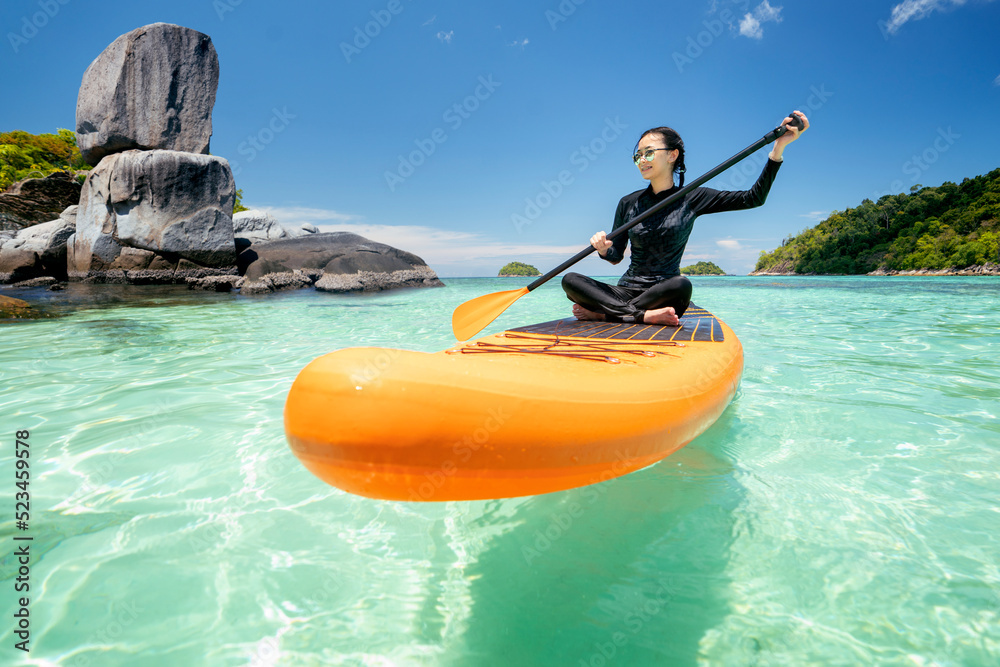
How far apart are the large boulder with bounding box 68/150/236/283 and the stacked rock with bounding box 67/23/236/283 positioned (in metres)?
0.02

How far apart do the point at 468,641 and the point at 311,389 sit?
0.78m

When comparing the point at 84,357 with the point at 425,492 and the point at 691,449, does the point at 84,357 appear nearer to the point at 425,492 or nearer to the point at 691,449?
the point at 425,492

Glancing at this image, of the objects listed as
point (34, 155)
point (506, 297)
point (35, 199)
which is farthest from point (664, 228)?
point (34, 155)

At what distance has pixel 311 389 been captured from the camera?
105 centimetres

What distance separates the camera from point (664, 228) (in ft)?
10.3

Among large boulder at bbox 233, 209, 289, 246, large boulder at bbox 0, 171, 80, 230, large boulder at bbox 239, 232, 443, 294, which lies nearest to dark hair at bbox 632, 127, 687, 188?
large boulder at bbox 239, 232, 443, 294

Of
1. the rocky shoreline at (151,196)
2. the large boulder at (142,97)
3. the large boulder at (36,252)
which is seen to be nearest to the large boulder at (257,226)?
the rocky shoreline at (151,196)

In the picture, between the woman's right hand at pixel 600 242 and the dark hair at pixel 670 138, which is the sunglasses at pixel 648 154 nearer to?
the dark hair at pixel 670 138

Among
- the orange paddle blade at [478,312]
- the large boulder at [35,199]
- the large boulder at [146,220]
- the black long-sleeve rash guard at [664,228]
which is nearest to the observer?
the orange paddle blade at [478,312]

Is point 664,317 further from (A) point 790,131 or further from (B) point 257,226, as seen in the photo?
(B) point 257,226

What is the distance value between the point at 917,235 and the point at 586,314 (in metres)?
50.7

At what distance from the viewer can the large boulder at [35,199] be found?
586 inches

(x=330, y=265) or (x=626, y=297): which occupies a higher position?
(x=330, y=265)

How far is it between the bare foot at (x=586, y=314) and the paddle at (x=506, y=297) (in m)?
0.38
